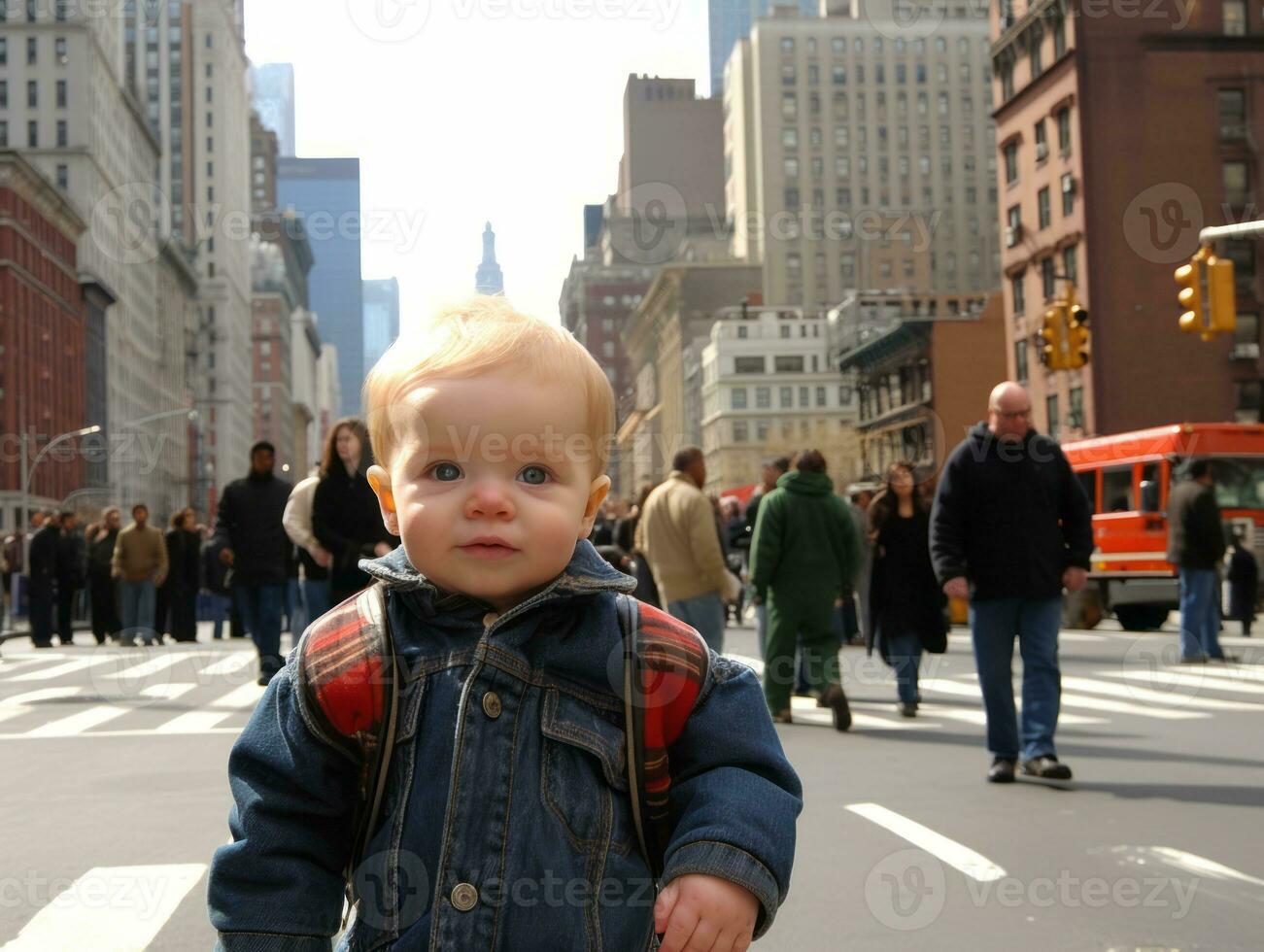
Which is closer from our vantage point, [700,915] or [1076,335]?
[700,915]

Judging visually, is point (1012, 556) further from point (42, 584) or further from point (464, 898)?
point (42, 584)

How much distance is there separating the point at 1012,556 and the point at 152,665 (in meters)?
11.6

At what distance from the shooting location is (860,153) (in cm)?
14150

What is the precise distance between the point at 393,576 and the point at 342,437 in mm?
7600

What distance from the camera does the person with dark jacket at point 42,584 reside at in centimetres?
2203

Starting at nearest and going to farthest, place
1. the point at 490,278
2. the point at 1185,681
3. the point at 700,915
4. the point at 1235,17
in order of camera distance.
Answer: the point at 700,915
the point at 490,278
the point at 1185,681
the point at 1235,17

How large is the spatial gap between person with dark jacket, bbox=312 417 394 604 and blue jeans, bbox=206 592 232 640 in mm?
15419

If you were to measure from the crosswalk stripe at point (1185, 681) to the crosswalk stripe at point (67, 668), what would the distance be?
10089 millimetres

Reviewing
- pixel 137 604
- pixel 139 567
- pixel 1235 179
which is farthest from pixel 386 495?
pixel 1235 179

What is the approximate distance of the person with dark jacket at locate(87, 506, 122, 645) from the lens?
22.0 metres

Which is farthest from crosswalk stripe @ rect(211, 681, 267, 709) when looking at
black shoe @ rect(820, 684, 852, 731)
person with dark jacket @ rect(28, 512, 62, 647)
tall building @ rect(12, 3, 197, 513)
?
tall building @ rect(12, 3, 197, 513)

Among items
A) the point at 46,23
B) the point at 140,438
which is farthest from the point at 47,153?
the point at 140,438

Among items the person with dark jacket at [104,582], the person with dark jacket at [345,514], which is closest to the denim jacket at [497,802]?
the person with dark jacket at [345,514]

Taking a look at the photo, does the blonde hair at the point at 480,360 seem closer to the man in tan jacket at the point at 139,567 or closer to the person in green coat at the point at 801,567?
the person in green coat at the point at 801,567
